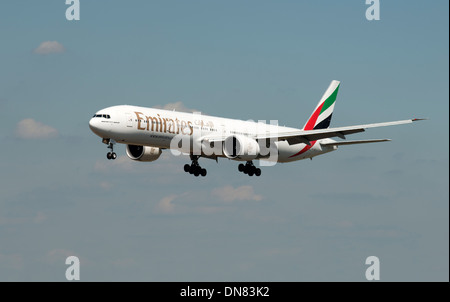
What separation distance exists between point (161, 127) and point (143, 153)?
6393mm

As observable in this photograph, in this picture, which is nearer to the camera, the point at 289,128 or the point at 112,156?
the point at 112,156

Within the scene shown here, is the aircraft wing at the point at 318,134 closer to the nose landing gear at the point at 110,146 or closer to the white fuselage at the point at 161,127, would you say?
the white fuselage at the point at 161,127

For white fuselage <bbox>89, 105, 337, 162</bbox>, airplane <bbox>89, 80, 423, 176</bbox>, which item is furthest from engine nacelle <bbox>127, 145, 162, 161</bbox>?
white fuselage <bbox>89, 105, 337, 162</bbox>

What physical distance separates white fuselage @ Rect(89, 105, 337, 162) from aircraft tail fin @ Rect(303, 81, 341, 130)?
6.80 m

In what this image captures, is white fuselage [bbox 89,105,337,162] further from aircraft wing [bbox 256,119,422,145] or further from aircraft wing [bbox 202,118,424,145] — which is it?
aircraft wing [bbox 256,119,422,145]

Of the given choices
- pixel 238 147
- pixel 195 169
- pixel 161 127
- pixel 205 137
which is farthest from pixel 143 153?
pixel 238 147

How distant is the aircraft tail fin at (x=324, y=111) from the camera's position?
73.5m

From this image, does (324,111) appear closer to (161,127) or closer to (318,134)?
(318,134)

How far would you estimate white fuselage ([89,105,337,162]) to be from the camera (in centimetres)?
5756
